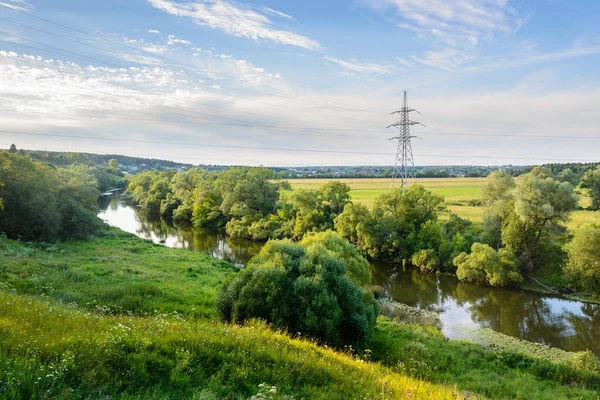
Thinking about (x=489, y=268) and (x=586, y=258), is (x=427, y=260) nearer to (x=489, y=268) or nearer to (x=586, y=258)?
(x=489, y=268)

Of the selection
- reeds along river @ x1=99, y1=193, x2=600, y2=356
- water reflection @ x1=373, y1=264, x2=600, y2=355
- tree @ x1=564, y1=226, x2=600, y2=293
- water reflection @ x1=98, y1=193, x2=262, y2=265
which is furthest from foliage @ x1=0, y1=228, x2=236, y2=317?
tree @ x1=564, y1=226, x2=600, y2=293

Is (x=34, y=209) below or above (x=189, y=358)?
above

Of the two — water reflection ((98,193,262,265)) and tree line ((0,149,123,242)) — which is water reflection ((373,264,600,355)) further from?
tree line ((0,149,123,242))

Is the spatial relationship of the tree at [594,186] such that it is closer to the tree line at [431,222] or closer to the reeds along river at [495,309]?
the tree line at [431,222]

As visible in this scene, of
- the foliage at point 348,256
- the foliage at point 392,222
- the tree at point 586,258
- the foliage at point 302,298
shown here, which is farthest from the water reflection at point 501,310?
the foliage at point 302,298

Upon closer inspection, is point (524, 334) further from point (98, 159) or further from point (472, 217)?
point (98, 159)

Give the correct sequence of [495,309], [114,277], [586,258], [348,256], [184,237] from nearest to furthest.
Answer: [114,277] → [348,256] → [495,309] → [586,258] → [184,237]

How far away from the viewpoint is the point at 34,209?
27.8 meters

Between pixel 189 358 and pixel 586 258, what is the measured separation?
29.7 meters

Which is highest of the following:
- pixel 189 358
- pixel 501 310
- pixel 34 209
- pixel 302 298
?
pixel 34 209

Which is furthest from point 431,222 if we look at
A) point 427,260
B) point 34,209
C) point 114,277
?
point 34,209

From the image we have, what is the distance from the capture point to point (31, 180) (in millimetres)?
29719

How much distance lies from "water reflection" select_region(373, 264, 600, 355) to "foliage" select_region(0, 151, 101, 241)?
27.2 metres

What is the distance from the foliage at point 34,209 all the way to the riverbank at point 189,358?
1332cm
